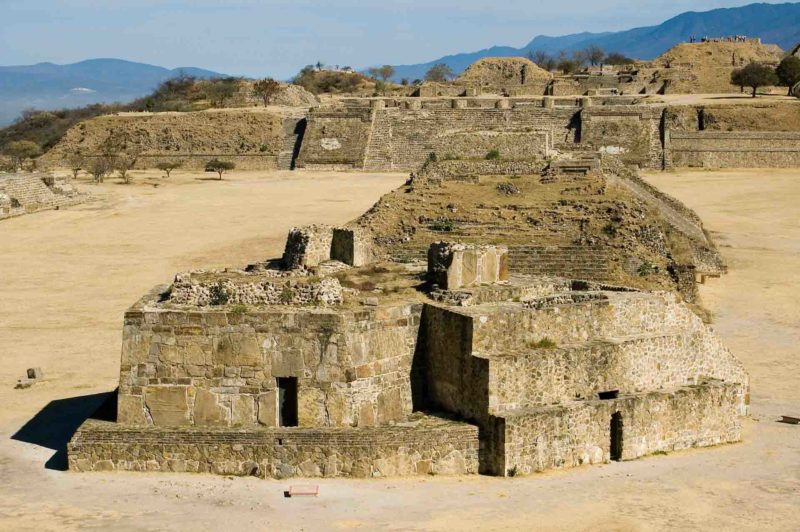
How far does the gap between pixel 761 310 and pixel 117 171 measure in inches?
1808

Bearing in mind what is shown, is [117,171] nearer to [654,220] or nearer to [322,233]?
[654,220]

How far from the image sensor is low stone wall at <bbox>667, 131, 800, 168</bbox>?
6203 cm

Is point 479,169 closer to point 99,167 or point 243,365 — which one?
point 243,365

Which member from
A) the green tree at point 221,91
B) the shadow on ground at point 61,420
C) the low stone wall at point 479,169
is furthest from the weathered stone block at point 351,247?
the green tree at point 221,91

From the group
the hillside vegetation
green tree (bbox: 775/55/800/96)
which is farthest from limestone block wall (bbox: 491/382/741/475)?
the hillside vegetation

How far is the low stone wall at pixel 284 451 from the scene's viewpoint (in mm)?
15961

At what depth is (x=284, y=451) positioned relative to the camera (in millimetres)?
16000

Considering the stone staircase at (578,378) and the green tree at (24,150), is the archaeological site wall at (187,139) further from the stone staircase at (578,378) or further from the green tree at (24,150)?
the stone staircase at (578,378)

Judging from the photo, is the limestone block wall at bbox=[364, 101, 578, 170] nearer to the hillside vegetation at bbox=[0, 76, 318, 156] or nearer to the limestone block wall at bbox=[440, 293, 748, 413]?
the hillside vegetation at bbox=[0, 76, 318, 156]

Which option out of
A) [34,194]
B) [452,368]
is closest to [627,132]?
A: [34,194]

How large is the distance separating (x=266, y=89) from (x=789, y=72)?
115ft

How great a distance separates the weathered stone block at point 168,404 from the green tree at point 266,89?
214ft

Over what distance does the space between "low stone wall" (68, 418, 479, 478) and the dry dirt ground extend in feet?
0.81

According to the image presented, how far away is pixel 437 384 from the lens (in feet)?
57.1
